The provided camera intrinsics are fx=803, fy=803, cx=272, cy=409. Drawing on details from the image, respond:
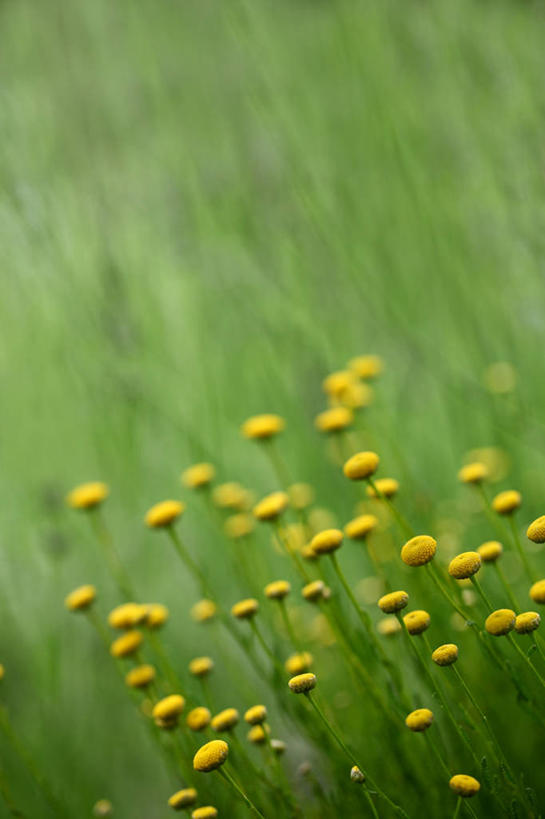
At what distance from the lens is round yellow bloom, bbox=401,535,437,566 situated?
0.85m

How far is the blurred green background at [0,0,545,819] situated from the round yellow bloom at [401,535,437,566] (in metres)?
0.59

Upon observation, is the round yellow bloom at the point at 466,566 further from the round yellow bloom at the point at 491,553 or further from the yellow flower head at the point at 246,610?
the yellow flower head at the point at 246,610

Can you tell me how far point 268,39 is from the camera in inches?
73.3

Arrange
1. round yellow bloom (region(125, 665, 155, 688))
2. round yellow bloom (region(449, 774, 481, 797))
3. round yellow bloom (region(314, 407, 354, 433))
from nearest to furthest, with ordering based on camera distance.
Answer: round yellow bloom (region(449, 774, 481, 797)), round yellow bloom (region(125, 665, 155, 688)), round yellow bloom (region(314, 407, 354, 433))

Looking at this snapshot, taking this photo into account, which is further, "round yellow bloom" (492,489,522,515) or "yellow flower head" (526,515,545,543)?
"round yellow bloom" (492,489,522,515)

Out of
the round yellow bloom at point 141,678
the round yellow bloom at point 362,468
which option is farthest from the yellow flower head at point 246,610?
the round yellow bloom at point 362,468

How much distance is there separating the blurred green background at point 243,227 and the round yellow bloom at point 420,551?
1.93ft

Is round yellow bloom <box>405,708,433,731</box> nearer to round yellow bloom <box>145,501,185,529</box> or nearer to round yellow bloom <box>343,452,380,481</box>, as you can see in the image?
round yellow bloom <box>343,452,380,481</box>

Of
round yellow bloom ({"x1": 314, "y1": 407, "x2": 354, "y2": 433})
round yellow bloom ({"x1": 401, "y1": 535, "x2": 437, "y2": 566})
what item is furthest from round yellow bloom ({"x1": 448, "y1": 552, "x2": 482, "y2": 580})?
round yellow bloom ({"x1": 314, "y1": 407, "x2": 354, "y2": 433})

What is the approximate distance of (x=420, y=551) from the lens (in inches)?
33.8

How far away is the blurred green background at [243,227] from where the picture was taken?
1.60 meters

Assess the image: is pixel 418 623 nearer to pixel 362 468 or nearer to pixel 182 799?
pixel 362 468

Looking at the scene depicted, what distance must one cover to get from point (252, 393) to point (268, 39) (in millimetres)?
1329

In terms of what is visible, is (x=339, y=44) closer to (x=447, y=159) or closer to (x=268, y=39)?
(x=268, y=39)
